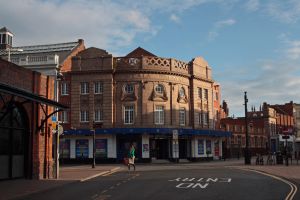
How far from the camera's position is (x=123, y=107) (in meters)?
52.2

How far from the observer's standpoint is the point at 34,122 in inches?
938

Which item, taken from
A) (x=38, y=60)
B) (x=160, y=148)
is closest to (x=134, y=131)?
(x=160, y=148)

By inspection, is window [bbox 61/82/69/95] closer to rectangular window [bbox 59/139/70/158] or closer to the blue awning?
the blue awning

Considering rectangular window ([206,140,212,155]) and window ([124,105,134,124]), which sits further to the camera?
rectangular window ([206,140,212,155])

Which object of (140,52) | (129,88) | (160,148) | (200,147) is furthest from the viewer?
(140,52)

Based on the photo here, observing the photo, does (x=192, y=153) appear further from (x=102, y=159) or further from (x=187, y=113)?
(x=102, y=159)

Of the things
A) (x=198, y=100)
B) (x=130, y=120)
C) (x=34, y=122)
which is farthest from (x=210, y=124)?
(x=34, y=122)

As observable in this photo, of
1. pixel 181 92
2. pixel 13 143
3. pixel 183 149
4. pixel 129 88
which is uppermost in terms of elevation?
A: pixel 129 88

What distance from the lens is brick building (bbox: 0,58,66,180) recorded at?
2142 cm

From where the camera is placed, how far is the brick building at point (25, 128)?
70.3ft

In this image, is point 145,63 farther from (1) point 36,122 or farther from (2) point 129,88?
(1) point 36,122

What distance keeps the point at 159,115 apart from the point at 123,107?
4307mm

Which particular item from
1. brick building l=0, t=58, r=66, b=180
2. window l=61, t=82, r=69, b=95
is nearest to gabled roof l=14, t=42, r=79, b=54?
window l=61, t=82, r=69, b=95

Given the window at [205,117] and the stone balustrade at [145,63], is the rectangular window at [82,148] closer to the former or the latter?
the stone balustrade at [145,63]
